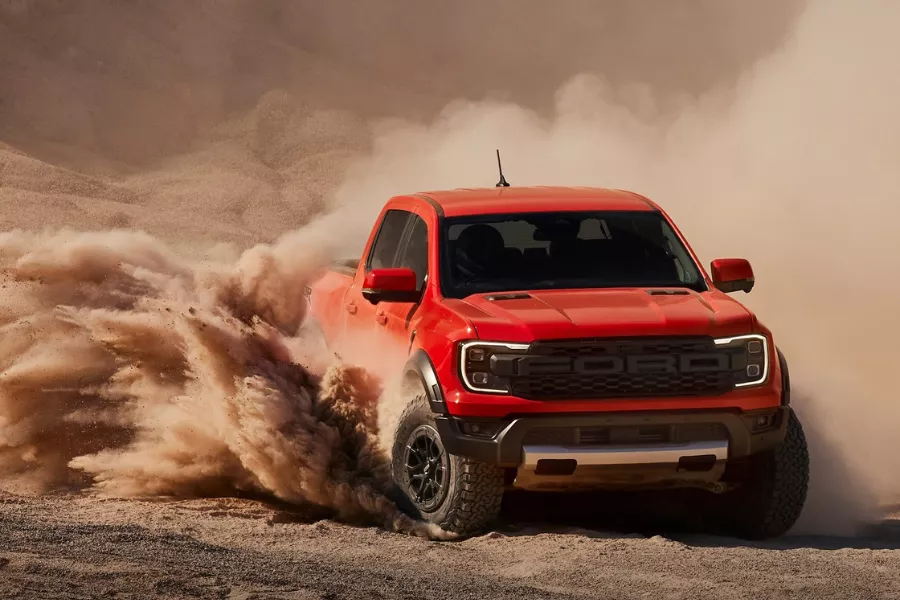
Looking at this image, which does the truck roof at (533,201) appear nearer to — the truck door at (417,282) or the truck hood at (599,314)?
the truck door at (417,282)

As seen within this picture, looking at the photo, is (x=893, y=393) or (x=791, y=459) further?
(x=893, y=393)

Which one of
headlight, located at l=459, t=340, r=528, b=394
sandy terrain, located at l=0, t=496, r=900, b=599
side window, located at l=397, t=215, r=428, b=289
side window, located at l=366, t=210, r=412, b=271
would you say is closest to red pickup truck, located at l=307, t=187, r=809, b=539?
headlight, located at l=459, t=340, r=528, b=394

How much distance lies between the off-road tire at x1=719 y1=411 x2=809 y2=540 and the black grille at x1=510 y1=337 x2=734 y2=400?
568 millimetres

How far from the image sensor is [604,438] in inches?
286

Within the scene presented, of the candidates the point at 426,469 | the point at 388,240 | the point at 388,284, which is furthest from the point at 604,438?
the point at 388,240

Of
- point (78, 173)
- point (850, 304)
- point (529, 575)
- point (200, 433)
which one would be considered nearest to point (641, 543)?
point (529, 575)

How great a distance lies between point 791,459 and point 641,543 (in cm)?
91

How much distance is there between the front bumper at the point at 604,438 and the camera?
723 cm

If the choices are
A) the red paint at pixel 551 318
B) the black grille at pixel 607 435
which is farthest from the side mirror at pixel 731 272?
the black grille at pixel 607 435

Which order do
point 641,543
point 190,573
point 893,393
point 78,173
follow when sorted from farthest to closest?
point 78,173
point 893,393
point 641,543
point 190,573

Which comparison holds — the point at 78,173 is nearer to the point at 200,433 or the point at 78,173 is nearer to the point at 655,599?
the point at 200,433

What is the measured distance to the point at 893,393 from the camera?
13.5 meters

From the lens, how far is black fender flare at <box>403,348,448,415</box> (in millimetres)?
7488

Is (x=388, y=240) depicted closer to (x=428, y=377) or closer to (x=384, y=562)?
(x=428, y=377)
